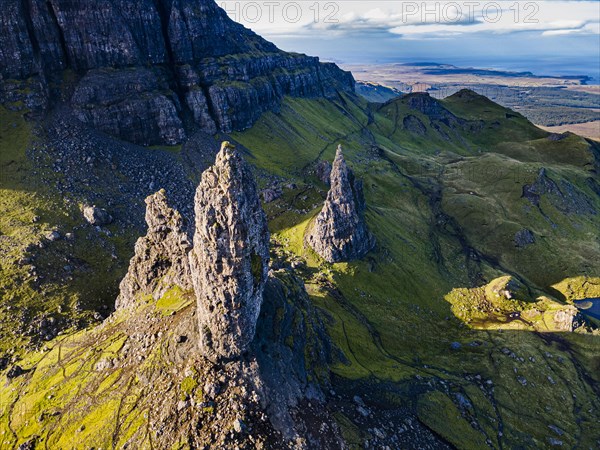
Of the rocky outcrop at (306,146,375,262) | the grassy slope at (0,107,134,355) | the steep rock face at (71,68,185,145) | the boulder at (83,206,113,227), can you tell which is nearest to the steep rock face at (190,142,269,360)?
the grassy slope at (0,107,134,355)

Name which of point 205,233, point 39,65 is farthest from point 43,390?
point 39,65

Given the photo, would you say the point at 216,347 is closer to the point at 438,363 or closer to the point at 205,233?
the point at 205,233

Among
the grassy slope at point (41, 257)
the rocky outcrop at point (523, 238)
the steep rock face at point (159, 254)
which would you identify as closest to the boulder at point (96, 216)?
the grassy slope at point (41, 257)

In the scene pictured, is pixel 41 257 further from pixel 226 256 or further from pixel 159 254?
pixel 226 256

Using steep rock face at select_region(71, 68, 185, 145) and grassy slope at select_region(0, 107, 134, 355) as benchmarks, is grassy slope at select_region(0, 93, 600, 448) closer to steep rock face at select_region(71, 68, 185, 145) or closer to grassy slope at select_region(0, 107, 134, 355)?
grassy slope at select_region(0, 107, 134, 355)

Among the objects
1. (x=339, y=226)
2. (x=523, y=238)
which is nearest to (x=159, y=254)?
(x=339, y=226)

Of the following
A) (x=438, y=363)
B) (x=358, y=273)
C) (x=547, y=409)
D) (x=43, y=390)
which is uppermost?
(x=43, y=390)
